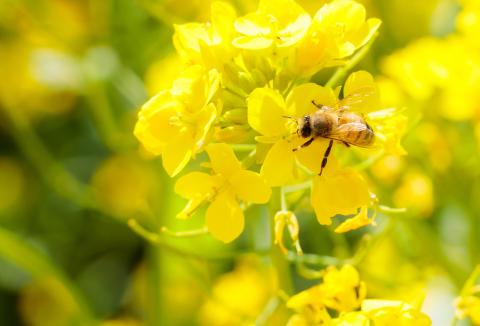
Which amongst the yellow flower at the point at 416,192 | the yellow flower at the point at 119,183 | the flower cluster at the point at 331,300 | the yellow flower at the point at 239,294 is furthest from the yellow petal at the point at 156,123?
the yellow flower at the point at 119,183

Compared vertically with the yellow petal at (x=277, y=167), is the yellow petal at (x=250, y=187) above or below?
below

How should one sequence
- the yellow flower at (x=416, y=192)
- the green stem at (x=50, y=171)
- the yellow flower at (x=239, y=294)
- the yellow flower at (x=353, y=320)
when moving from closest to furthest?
the yellow flower at (x=353, y=320) → the yellow flower at (x=416, y=192) → the green stem at (x=50, y=171) → the yellow flower at (x=239, y=294)

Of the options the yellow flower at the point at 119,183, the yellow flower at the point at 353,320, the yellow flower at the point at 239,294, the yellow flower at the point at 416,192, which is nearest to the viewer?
the yellow flower at the point at 353,320

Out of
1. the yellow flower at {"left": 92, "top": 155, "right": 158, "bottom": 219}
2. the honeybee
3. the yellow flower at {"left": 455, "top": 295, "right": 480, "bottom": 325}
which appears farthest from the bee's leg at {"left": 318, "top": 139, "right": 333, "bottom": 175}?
the yellow flower at {"left": 92, "top": 155, "right": 158, "bottom": 219}

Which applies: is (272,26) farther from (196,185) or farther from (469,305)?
(469,305)

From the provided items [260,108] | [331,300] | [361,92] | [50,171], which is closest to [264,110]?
[260,108]

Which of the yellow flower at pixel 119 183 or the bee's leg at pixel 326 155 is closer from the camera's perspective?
the bee's leg at pixel 326 155

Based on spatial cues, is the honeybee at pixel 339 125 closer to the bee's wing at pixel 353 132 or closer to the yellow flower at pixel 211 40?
the bee's wing at pixel 353 132
